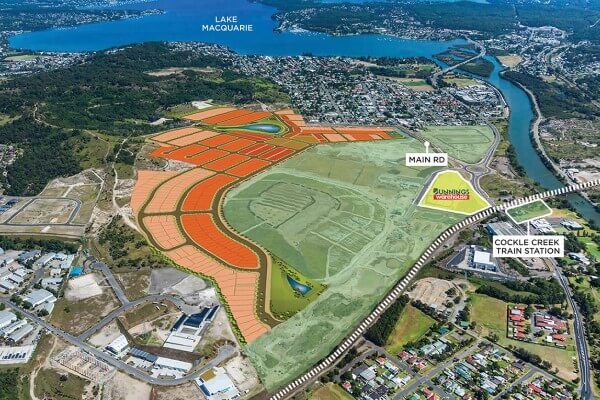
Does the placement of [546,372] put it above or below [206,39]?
above

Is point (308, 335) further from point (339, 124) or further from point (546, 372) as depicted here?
point (339, 124)

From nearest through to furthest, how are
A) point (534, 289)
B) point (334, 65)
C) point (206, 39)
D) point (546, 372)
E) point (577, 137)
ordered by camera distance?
point (546, 372) → point (534, 289) → point (577, 137) → point (334, 65) → point (206, 39)

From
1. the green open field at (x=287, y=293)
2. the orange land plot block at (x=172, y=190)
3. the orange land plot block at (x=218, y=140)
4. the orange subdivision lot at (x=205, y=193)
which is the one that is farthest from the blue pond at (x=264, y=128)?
the green open field at (x=287, y=293)

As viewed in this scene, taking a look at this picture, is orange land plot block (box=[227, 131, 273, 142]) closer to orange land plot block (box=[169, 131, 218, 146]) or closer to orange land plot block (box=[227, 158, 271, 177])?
orange land plot block (box=[169, 131, 218, 146])

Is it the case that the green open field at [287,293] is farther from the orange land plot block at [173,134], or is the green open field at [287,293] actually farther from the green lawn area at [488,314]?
the orange land plot block at [173,134]

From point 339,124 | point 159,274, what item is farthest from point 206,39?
point 159,274

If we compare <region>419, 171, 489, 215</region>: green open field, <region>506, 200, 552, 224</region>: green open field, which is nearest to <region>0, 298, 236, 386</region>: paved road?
<region>419, 171, 489, 215</region>: green open field
